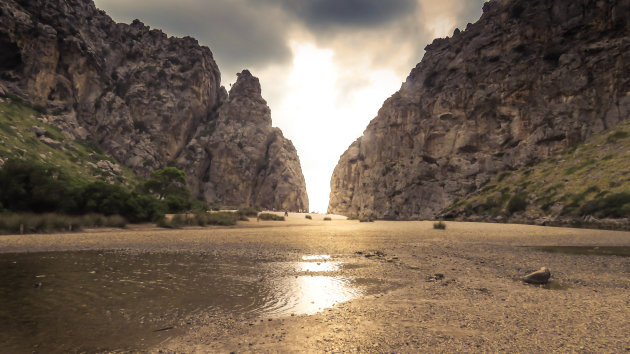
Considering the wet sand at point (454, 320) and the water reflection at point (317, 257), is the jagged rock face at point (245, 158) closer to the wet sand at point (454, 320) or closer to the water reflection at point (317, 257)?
the water reflection at point (317, 257)

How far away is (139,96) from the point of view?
99.9 metres

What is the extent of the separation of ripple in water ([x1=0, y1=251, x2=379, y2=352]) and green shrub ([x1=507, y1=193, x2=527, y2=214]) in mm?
43212

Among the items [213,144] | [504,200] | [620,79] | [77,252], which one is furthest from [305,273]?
[213,144]

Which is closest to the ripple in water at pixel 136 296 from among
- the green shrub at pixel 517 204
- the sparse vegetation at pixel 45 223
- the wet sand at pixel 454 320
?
the wet sand at pixel 454 320

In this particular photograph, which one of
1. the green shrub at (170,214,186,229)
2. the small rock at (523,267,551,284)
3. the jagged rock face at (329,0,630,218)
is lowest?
the green shrub at (170,214,186,229)

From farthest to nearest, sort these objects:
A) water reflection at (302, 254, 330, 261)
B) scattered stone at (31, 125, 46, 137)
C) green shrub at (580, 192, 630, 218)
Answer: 1. scattered stone at (31, 125, 46, 137)
2. green shrub at (580, 192, 630, 218)
3. water reflection at (302, 254, 330, 261)

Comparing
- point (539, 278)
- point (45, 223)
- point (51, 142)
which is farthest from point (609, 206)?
point (51, 142)

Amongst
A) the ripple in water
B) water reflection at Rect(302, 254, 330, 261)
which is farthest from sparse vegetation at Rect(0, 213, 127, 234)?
water reflection at Rect(302, 254, 330, 261)

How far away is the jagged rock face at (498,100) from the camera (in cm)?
5408

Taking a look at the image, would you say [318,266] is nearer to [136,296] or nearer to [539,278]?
[136,296]

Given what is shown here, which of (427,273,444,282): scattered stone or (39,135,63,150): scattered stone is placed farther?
(39,135,63,150): scattered stone

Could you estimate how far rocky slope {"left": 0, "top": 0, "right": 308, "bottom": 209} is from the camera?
65.2 meters

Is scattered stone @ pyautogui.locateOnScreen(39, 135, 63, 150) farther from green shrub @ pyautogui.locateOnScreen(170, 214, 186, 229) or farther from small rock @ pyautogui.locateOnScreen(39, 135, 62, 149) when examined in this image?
green shrub @ pyautogui.locateOnScreen(170, 214, 186, 229)

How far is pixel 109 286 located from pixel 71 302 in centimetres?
147
